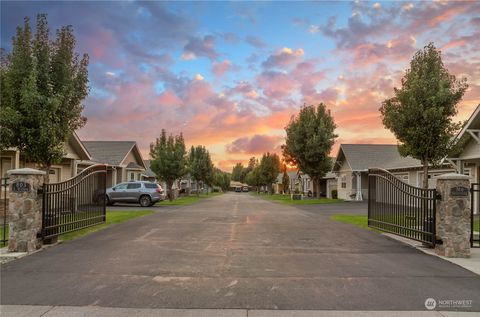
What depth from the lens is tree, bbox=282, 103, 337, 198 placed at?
40.4 meters

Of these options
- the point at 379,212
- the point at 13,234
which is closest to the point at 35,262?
the point at 13,234

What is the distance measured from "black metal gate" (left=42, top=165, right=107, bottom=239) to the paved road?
2.35 feet

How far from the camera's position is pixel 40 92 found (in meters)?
12.4

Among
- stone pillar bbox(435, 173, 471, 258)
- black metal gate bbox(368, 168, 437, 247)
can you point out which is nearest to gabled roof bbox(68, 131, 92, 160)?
black metal gate bbox(368, 168, 437, 247)

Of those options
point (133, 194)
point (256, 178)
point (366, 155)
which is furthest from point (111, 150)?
point (256, 178)

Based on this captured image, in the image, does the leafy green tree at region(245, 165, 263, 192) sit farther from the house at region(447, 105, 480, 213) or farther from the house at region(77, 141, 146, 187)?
the house at region(447, 105, 480, 213)

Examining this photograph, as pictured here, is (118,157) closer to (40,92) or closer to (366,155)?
(366,155)

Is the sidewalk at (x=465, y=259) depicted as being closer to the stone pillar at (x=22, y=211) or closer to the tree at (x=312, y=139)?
the stone pillar at (x=22, y=211)

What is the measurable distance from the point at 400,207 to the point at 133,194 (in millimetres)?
21791

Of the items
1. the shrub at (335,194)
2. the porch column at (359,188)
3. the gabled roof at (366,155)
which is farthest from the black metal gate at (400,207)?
the shrub at (335,194)

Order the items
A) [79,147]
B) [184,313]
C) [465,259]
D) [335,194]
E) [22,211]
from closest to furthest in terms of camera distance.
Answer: [184,313] → [465,259] → [22,211] → [79,147] → [335,194]

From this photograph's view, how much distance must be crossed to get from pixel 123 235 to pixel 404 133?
1082 cm

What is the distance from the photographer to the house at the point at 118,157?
3593 centimetres

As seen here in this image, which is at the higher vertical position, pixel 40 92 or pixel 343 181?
pixel 40 92
